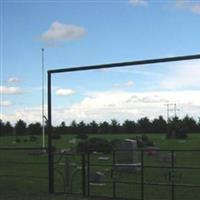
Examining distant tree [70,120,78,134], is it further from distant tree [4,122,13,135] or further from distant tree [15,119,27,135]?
distant tree [4,122,13,135]

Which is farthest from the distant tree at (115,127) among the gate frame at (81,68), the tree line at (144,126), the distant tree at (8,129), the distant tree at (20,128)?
the distant tree at (8,129)

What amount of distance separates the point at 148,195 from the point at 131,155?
15.7 ft

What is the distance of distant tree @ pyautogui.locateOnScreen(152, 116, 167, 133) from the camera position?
65.0 feet

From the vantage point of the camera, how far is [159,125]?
20.6 meters

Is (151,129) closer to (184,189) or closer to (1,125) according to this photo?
(184,189)

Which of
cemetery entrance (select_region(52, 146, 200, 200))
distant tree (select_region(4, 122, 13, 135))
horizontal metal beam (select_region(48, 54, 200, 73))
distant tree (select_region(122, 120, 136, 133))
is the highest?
horizontal metal beam (select_region(48, 54, 200, 73))

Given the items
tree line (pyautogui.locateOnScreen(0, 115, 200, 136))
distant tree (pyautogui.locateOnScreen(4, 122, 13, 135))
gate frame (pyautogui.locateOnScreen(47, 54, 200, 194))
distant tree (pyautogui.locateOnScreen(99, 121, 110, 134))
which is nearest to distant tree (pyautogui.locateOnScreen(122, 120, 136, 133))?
tree line (pyautogui.locateOnScreen(0, 115, 200, 136))

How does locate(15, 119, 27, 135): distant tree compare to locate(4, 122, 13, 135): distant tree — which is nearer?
locate(15, 119, 27, 135): distant tree

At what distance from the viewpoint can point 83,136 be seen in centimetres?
4009

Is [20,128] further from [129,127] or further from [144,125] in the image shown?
[144,125]

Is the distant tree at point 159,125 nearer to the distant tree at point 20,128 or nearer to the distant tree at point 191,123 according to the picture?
the distant tree at point 191,123

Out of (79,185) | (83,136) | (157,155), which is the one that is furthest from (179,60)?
(83,136)

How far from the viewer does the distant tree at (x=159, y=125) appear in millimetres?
19809

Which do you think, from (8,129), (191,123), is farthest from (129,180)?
(8,129)
